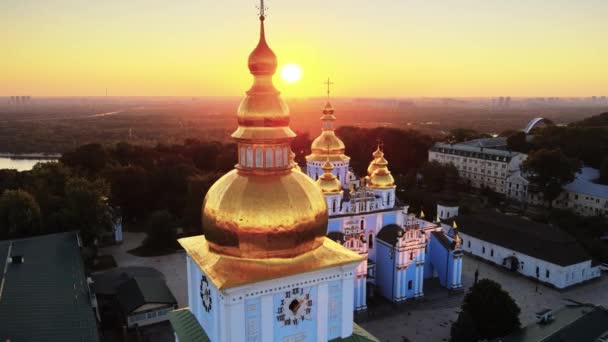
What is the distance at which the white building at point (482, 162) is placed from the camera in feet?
169

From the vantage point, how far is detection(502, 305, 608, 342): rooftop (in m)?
17.0

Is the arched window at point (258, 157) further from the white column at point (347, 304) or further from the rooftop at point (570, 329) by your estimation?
the rooftop at point (570, 329)

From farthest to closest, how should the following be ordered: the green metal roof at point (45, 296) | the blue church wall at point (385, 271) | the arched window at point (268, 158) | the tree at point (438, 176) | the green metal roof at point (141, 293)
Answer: the tree at point (438, 176), the blue church wall at point (385, 271), the green metal roof at point (141, 293), the green metal roof at point (45, 296), the arched window at point (268, 158)

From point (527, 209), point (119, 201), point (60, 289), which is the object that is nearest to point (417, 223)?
point (60, 289)

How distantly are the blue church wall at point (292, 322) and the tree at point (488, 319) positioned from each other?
13.4m

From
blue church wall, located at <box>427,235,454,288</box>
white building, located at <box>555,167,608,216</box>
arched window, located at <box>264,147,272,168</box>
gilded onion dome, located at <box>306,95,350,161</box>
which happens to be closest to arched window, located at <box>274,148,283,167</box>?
arched window, located at <box>264,147,272,168</box>

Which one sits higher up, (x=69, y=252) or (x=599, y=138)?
(x=599, y=138)

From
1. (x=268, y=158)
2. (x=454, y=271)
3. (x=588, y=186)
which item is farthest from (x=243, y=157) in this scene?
(x=588, y=186)

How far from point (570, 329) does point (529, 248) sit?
13038mm

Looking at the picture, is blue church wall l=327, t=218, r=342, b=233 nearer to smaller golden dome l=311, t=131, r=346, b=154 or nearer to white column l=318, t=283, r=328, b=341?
smaller golden dome l=311, t=131, r=346, b=154

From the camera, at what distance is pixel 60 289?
19891 millimetres

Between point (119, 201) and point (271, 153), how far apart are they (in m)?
36.9

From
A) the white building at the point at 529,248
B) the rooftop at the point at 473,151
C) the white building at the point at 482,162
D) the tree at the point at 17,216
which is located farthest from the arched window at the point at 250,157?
the rooftop at the point at 473,151

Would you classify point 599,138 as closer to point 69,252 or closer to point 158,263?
point 158,263
